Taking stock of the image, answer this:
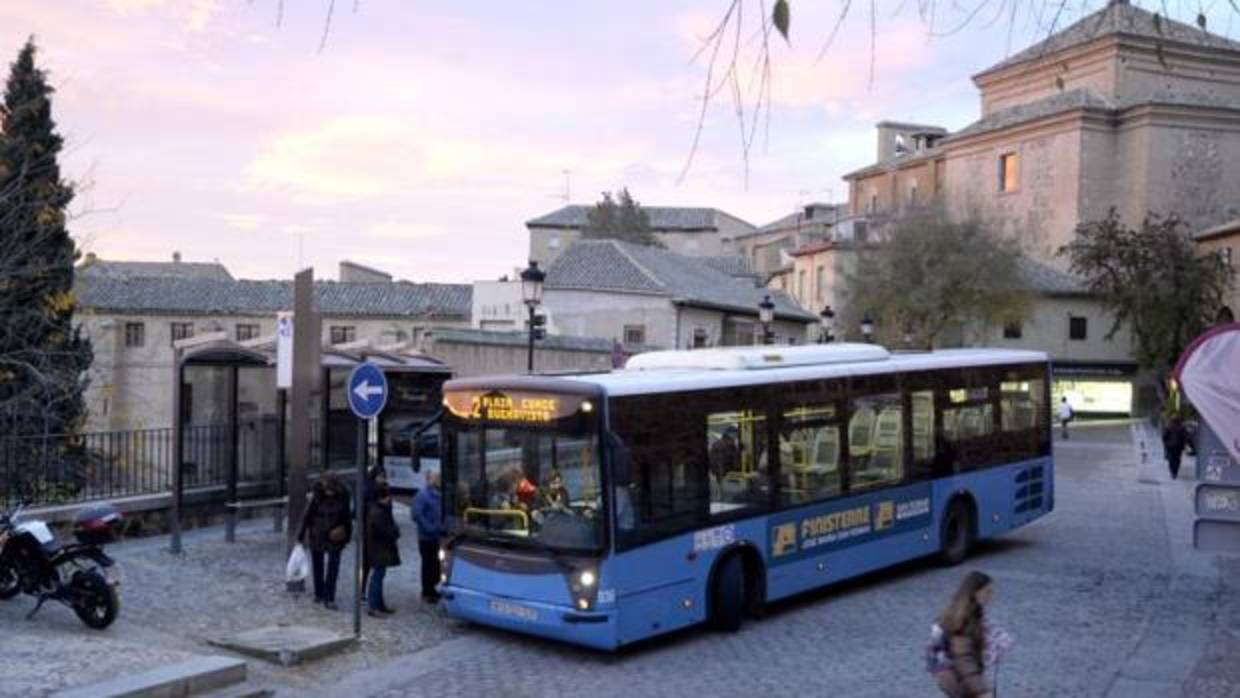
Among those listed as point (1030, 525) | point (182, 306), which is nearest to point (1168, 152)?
point (1030, 525)

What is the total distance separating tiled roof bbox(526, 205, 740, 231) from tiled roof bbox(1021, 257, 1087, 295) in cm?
5014

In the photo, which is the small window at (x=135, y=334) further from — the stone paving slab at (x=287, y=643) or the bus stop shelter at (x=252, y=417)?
the stone paving slab at (x=287, y=643)

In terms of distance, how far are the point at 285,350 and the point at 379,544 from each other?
4.35m

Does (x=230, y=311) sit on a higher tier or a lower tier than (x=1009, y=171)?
lower

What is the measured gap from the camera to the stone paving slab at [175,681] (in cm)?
927

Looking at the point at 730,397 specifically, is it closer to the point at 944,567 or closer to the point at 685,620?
the point at 685,620

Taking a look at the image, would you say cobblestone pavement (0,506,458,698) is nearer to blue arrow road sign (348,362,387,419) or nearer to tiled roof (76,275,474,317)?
blue arrow road sign (348,362,387,419)

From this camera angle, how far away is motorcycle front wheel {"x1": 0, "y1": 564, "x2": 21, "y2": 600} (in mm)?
12078

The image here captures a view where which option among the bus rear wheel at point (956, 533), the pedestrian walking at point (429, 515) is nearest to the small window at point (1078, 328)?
the bus rear wheel at point (956, 533)

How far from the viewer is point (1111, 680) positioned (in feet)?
37.7

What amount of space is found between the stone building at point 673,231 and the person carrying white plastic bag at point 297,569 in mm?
98345

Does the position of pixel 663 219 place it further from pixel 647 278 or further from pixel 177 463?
pixel 177 463

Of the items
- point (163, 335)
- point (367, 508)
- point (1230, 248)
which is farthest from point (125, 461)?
point (1230, 248)

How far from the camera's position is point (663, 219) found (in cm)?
11412
